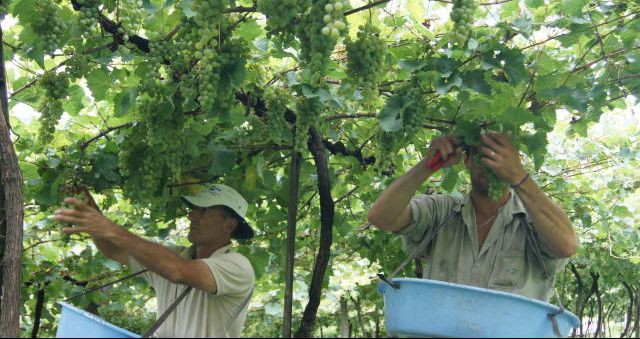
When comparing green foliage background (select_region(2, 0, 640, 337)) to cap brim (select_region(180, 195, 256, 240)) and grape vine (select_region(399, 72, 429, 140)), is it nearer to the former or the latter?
grape vine (select_region(399, 72, 429, 140))

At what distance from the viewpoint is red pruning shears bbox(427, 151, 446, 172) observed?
3009mm

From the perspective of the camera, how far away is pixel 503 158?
2.79 m

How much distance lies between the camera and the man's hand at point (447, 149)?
2.97 m

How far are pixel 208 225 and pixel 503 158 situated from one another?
138 cm

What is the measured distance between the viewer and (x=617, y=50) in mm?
3469

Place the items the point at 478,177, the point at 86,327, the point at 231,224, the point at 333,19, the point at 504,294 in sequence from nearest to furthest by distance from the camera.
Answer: the point at 504,294
the point at 86,327
the point at 333,19
the point at 478,177
the point at 231,224

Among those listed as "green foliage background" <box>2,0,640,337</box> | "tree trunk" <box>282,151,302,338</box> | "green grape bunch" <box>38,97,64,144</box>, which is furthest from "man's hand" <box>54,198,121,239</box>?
"tree trunk" <box>282,151,302,338</box>

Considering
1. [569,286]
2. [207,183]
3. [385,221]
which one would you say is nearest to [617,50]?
[385,221]

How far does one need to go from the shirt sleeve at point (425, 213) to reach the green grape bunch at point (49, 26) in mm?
1565

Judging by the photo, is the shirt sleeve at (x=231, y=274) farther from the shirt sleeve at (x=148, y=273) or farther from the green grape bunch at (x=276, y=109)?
the green grape bunch at (x=276, y=109)

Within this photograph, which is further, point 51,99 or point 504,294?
point 51,99

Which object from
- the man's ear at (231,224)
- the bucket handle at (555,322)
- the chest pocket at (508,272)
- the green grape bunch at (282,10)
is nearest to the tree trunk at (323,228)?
the man's ear at (231,224)

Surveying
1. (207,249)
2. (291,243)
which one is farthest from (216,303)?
(291,243)

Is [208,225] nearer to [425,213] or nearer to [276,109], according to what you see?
[276,109]
